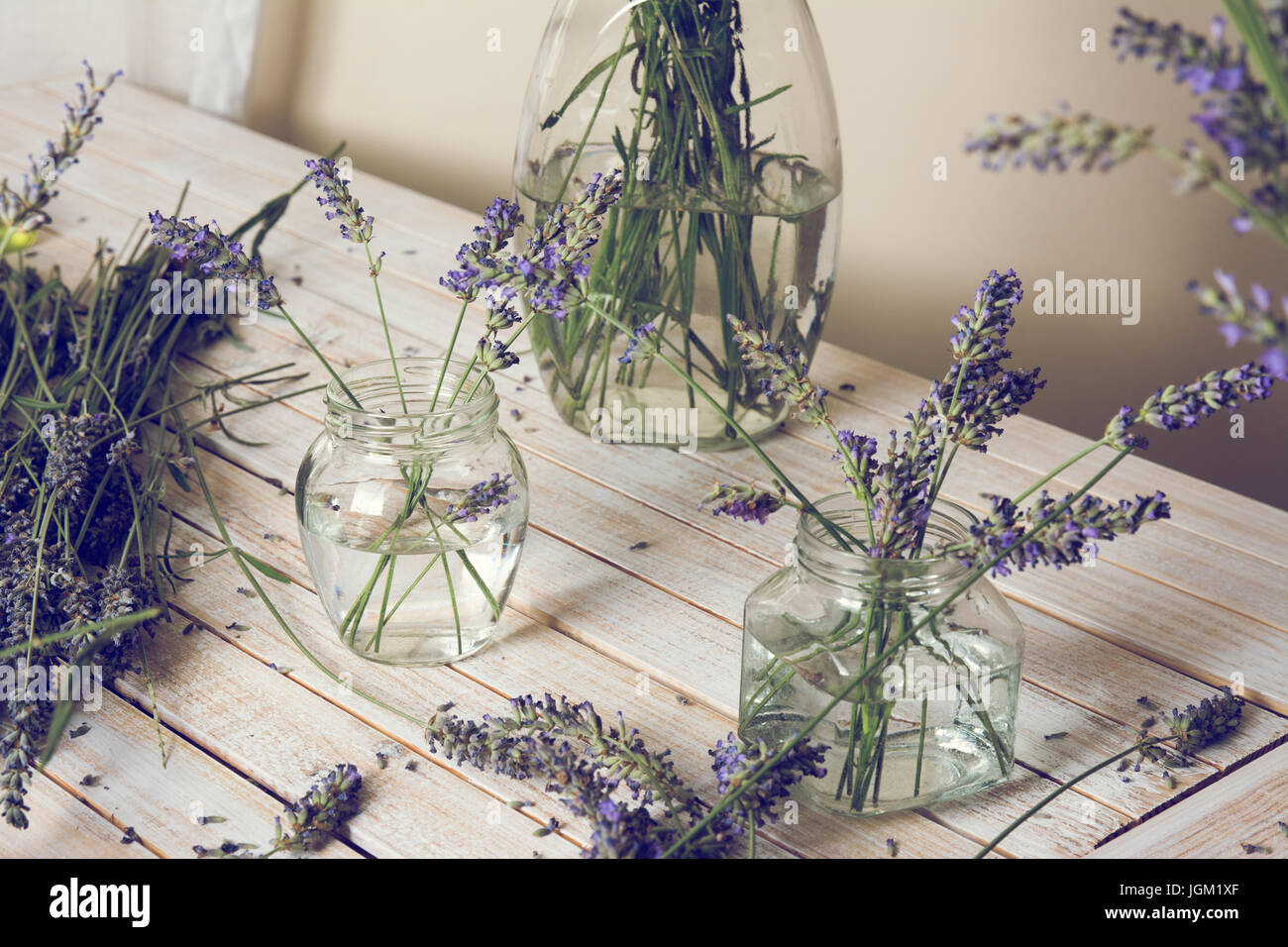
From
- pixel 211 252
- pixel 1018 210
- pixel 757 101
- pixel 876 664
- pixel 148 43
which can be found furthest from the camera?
pixel 148 43

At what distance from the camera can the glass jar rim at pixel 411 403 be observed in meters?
0.78

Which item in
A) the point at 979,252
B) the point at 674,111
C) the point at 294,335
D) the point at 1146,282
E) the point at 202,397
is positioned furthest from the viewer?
the point at 979,252

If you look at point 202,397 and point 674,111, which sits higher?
point 674,111

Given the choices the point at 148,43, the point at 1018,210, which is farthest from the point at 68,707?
the point at 148,43

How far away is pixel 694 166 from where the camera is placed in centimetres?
98

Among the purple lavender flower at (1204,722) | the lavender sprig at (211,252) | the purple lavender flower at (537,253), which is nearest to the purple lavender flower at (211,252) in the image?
the lavender sprig at (211,252)

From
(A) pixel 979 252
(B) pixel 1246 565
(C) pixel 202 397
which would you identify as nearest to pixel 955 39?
(A) pixel 979 252

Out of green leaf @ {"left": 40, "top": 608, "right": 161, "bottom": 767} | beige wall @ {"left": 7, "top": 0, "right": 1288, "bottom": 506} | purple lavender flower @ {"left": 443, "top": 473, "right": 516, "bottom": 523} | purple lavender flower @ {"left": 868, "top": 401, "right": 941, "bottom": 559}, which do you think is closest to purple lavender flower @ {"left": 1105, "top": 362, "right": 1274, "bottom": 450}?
purple lavender flower @ {"left": 868, "top": 401, "right": 941, "bottom": 559}

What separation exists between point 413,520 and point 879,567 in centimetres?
30

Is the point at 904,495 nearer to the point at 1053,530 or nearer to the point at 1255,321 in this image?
the point at 1053,530

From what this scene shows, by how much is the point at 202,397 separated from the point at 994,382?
0.70 metres

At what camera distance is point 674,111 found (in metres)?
0.97
